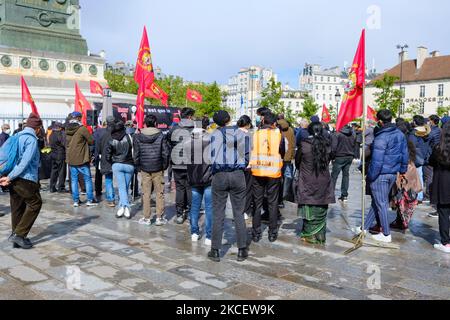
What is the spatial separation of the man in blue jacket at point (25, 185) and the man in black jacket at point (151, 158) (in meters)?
1.94

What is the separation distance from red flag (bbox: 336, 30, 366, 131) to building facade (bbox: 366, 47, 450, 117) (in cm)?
6133

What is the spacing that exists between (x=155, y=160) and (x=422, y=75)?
69.4 meters

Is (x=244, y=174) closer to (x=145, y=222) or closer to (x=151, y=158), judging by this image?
(x=151, y=158)

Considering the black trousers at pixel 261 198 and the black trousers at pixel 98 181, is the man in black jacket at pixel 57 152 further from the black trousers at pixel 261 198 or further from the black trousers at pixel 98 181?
the black trousers at pixel 261 198

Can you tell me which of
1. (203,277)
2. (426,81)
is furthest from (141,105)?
(426,81)

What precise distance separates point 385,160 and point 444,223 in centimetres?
128

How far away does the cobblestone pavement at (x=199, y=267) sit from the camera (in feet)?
14.5

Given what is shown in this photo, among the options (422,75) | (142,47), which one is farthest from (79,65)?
(422,75)

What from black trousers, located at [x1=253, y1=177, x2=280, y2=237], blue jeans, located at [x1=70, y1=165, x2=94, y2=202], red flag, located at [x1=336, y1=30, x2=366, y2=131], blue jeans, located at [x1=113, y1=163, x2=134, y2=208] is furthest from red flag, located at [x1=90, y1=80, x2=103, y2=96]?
red flag, located at [x1=336, y1=30, x2=366, y2=131]

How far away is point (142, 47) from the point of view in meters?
9.73

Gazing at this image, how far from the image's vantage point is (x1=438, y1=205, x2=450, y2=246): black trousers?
620 cm

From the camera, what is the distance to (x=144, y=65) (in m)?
9.62
